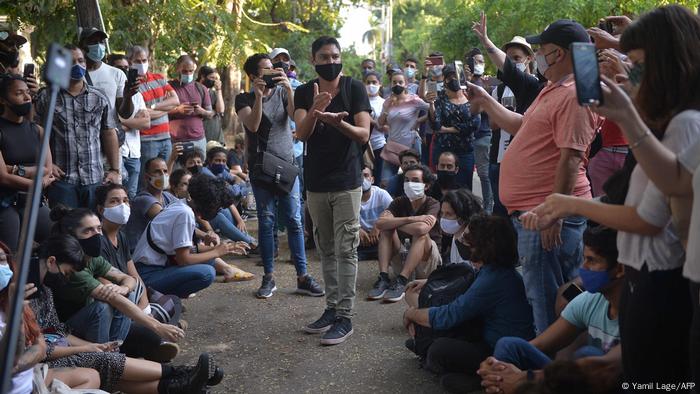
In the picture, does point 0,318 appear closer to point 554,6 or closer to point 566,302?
point 566,302

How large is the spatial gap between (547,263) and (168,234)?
8.88 feet

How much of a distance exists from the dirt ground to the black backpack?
0.75ft

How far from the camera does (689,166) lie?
235cm

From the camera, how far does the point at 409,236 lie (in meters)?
6.77

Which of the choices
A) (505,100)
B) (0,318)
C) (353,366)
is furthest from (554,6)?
(0,318)

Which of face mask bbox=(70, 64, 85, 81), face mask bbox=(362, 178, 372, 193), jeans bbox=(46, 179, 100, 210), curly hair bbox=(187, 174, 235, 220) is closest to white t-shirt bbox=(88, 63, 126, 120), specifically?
face mask bbox=(70, 64, 85, 81)

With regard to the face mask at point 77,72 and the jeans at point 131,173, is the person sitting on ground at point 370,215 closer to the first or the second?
the jeans at point 131,173

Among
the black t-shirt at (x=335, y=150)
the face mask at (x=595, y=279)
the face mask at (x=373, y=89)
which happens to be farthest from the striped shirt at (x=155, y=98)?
the face mask at (x=595, y=279)

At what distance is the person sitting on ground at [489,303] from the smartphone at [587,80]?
1946mm

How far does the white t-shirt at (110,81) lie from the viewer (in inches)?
265

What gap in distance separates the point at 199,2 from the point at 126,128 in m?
6.00

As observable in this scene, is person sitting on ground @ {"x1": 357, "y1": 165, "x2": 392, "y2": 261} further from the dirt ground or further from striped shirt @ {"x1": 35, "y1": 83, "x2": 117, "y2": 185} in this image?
striped shirt @ {"x1": 35, "y1": 83, "x2": 117, "y2": 185}

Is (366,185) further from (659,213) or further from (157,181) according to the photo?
(659,213)

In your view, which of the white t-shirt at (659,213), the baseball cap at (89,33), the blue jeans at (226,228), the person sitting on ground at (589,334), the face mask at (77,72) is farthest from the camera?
the blue jeans at (226,228)
